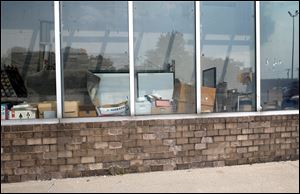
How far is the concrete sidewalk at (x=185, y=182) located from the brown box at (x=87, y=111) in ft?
2.97

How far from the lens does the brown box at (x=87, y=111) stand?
236 inches

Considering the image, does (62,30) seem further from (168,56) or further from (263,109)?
(263,109)

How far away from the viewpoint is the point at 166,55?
6.37 m

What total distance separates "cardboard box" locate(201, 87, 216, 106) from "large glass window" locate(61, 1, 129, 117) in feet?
3.94

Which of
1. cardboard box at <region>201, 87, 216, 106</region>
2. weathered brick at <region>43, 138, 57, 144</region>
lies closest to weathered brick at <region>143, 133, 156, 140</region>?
cardboard box at <region>201, 87, 216, 106</region>

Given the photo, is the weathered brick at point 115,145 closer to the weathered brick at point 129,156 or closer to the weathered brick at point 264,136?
the weathered brick at point 129,156

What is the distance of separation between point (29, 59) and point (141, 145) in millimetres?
2038

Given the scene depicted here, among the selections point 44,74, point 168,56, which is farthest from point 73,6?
point 168,56

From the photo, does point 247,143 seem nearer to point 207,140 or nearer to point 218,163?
point 218,163

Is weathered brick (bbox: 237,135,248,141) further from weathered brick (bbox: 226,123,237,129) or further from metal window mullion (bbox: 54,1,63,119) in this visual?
metal window mullion (bbox: 54,1,63,119)

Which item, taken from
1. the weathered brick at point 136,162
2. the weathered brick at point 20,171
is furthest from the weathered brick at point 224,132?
the weathered brick at point 20,171

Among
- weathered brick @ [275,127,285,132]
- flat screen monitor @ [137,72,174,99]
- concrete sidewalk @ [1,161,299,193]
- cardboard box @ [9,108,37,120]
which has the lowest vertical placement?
concrete sidewalk @ [1,161,299,193]

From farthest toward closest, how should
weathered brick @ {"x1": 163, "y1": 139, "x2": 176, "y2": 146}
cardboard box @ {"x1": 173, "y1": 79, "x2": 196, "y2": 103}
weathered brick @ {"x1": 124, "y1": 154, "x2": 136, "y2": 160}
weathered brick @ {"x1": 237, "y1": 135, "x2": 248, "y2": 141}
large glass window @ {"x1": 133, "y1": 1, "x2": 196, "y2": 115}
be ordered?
1. weathered brick @ {"x1": 237, "y1": 135, "x2": 248, "y2": 141}
2. cardboard box @ {"x1": 173, "y1": 79, "x2": 196, "y2": 103}
3. large glass window @ {"x1": 133, "y1": 1, "x2": 196, "y2": 115}
4. weathered brick @ {"x1": 163, "y1": 139, "x2": 176, "y2": 146}
5. weathered brick @ {"x1": 124, "y1": 154, "x2": 136, "y2": 160}

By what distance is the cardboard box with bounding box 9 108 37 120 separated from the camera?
5801mm
